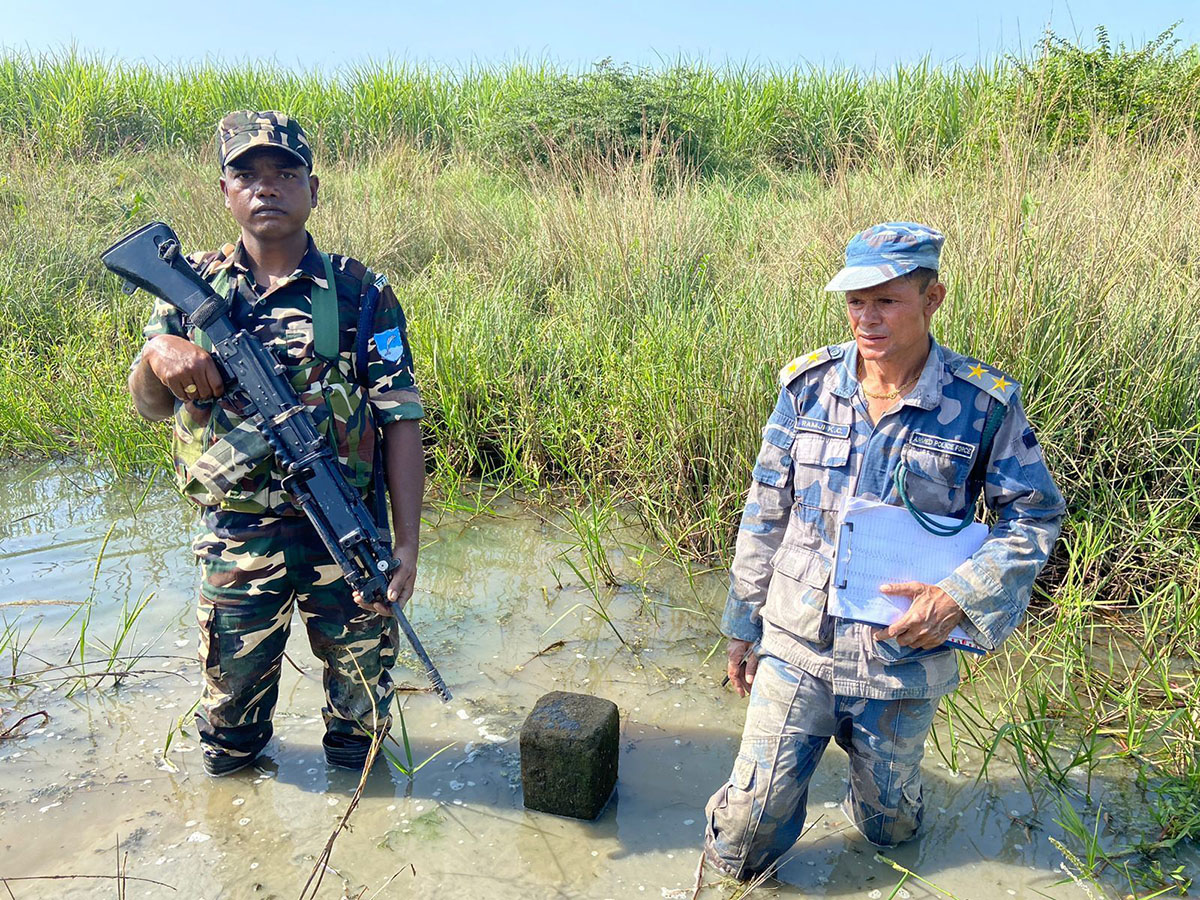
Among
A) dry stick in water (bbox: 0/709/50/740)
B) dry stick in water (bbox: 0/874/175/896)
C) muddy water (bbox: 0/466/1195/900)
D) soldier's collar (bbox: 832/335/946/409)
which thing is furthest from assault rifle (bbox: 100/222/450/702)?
dry stick in water (bbox: 0/709/50/740)

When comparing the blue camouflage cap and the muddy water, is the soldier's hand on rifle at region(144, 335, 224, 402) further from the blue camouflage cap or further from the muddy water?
the blue camouflage cap

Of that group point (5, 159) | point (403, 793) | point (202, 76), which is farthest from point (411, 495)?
point (202, 76)

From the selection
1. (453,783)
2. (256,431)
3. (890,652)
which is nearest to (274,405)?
(256,431)

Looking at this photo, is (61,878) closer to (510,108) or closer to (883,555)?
(883,555)

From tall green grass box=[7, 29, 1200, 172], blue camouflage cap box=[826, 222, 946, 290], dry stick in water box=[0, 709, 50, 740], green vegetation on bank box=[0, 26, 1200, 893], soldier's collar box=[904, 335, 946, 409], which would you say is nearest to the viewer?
blue camouflage cap box=[826, 222, 946, 290]

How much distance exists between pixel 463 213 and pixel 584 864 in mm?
6596

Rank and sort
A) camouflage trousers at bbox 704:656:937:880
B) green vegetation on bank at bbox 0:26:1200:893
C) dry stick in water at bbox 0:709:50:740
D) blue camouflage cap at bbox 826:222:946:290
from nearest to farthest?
1. blue camouflage cap at bbox 826:222:946:290
2. camouflage trousers at bbox 704:656:937:880
3. dry stick in water at bbox 0:709:50:740
4. green vegetation on bank at bbox 0:26:1200:893

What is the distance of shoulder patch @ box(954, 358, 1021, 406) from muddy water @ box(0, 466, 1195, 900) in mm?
1291

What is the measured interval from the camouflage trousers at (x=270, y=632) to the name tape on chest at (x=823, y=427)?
1.31m

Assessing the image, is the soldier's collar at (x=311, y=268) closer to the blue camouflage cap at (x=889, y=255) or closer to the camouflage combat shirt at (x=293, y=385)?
the camouflage combat shirt at (x=293, y=385)

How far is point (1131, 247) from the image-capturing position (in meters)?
4.20

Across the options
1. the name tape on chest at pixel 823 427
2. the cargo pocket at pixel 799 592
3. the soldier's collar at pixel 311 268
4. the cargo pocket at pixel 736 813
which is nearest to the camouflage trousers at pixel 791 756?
the cargo pocket at pixel 736 813

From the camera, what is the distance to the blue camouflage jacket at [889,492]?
221cm

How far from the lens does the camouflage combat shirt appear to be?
8.13ft
